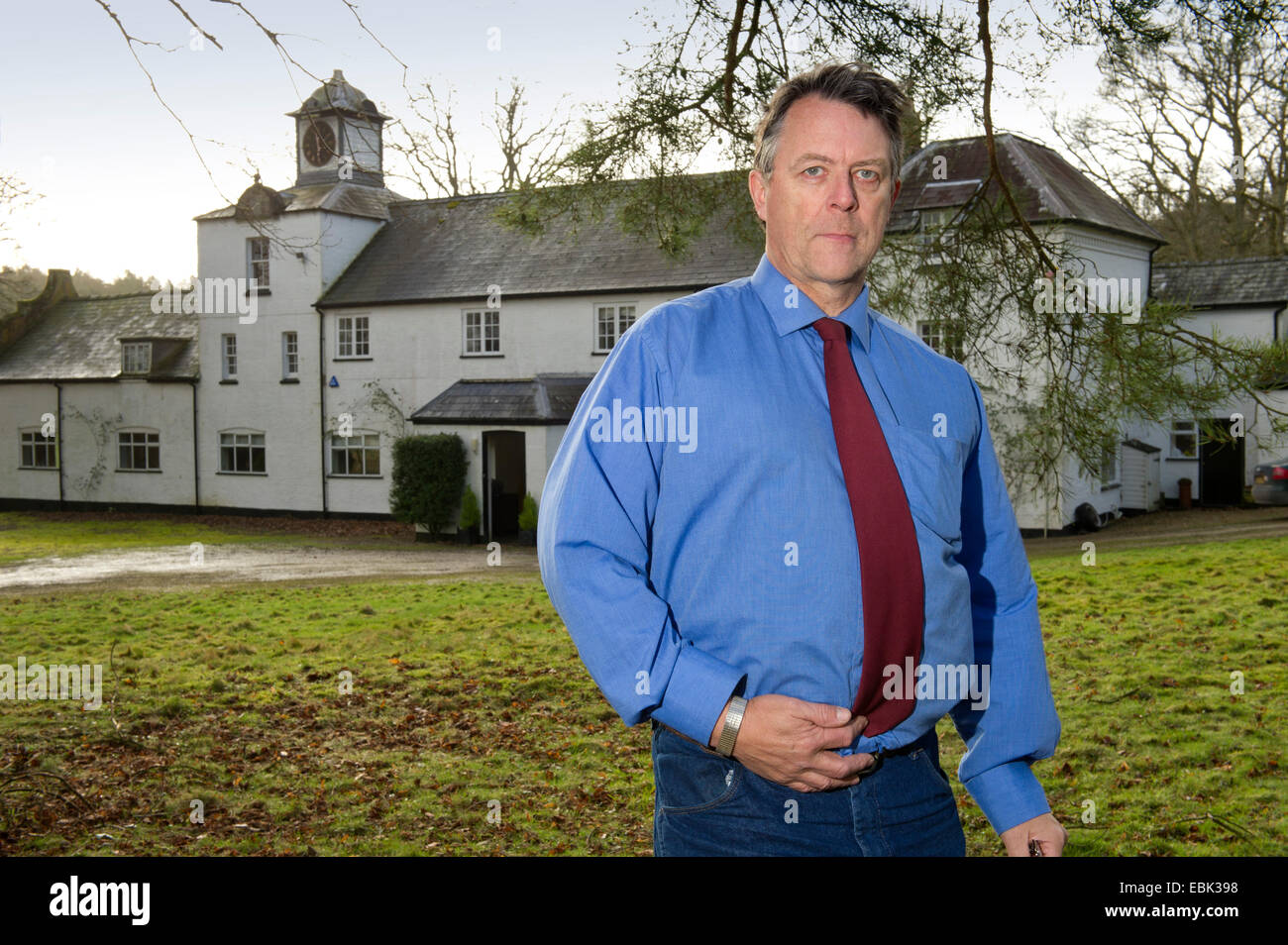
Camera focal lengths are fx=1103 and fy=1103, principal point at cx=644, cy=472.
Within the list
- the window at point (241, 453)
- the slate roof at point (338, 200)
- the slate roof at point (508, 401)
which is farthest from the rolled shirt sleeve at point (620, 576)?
the window at point (241, 453)

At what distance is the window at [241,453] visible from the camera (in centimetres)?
3203

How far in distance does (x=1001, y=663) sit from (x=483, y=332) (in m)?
26.8

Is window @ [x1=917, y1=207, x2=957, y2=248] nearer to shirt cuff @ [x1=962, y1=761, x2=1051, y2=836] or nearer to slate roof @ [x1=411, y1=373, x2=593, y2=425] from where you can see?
shirt cuff @ [x1=962, y1=761, x2=1051, y2=836]

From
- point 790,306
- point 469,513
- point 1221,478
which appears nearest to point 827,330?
point 790,306

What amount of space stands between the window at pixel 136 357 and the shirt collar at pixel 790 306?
115ft

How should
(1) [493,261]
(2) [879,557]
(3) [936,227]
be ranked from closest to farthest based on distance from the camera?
(2) [879,557] → (3) [936,227] → (1) [493,261]

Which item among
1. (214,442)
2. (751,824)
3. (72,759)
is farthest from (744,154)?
(214,442)

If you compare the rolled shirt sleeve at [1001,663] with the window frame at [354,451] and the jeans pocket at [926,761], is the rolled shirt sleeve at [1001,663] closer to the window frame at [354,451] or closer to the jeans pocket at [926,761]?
the jeans pocket at [926,761]

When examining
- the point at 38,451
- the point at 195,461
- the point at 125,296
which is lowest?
the point at 195,461

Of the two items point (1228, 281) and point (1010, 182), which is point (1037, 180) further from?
point (1228, 281)

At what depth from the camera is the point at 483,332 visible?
28578 mm
